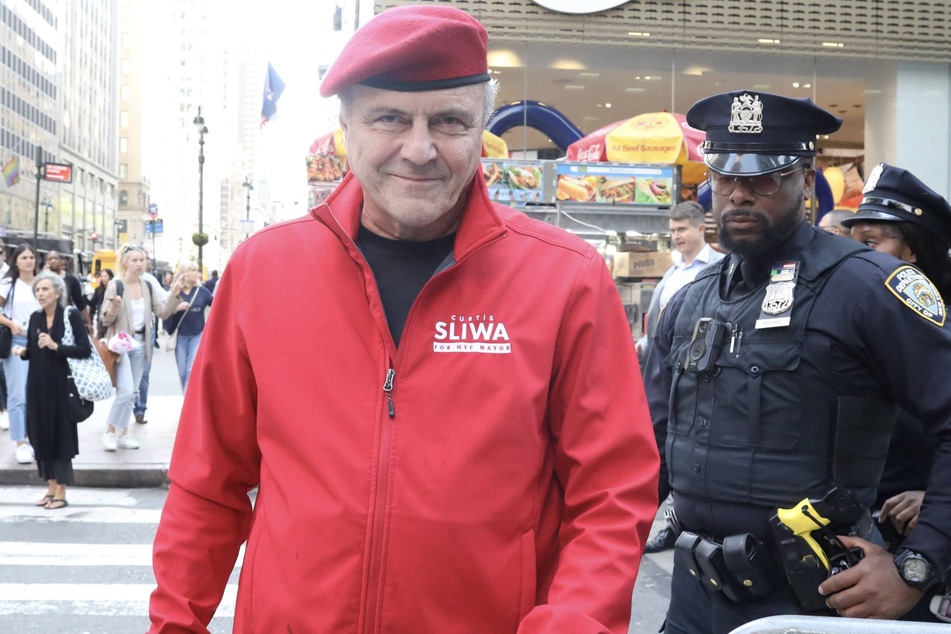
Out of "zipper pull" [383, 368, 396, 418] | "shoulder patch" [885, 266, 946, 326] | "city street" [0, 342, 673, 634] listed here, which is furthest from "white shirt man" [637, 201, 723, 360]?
"zipper pull" [383, 368, 396, 418]

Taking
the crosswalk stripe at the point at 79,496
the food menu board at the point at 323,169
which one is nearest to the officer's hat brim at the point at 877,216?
the crosswalk stripe at the point at 79,496

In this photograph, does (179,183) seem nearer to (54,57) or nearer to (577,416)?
(54,57)

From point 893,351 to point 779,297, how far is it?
0.34 m

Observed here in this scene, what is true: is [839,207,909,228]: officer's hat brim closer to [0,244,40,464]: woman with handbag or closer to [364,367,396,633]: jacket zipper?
[364,367,396,633]: jacket zipper

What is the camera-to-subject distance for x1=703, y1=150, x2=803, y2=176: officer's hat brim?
10.2ft

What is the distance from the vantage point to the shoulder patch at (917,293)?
2.80 m

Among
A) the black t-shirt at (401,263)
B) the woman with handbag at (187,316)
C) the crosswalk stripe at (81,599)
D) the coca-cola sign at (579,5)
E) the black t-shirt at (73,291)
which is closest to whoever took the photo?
the black t-shirt at (401,263)

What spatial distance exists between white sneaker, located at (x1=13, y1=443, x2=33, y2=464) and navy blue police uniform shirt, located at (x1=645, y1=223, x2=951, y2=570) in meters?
9.04

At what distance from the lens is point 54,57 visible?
107 m

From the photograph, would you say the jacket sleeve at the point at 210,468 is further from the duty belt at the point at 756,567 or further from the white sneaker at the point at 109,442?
→ the white sneaker at the point at 109,442

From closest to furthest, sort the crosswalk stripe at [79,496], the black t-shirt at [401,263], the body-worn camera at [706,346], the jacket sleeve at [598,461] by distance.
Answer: the jacket sleeve at [598,461]
the black t-shirt at [401,263]
the body-worn camera at [706,346]
the crosswalk stripe at [79,496]

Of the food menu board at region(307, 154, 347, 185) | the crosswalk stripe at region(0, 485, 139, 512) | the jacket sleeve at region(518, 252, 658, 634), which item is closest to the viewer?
the jacket sleeve at region(518, 252, 658, 634)

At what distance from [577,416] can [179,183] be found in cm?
17501

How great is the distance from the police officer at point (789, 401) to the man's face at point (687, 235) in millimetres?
5410
